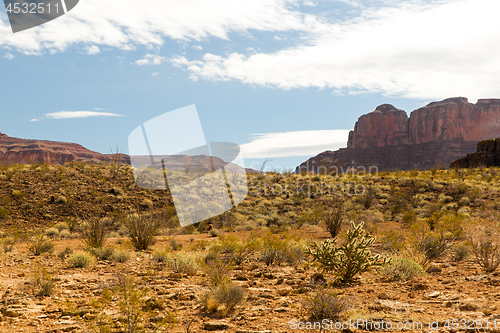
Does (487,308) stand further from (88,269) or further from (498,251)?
(88,269)

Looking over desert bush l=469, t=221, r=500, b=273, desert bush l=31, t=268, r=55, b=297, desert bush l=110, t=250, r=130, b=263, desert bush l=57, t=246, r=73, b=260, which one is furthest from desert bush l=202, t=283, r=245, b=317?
desert bush l=57, t=246, r=73, b=260

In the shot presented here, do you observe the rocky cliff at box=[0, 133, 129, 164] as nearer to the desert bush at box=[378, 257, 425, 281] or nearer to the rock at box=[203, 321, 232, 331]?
the desert bush at box=[378, 257, 425, 281]

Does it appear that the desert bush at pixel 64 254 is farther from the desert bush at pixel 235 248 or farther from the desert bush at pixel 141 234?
the desert bush at pixel 235 248

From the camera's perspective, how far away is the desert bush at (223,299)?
5230 millimetres

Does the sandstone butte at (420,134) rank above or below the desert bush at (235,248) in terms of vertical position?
above

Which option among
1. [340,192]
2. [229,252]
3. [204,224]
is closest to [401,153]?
[340,192]

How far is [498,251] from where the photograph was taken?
758 centimetres

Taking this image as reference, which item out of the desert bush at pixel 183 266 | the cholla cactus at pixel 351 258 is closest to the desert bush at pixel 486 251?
the cholla cactus at pixel 351 258

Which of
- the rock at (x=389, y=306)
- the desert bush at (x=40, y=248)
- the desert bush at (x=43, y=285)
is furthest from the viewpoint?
the desert bush at (x=40, y=248)

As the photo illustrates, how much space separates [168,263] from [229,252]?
216 cm

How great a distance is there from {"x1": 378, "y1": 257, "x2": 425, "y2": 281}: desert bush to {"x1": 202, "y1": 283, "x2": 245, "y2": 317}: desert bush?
11.8 feet

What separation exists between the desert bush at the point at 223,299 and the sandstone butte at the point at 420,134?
94672 mm

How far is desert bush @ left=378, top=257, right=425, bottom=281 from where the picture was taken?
6.96 meters

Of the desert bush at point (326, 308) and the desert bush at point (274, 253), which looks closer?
the desert bush at point (326, 308)
